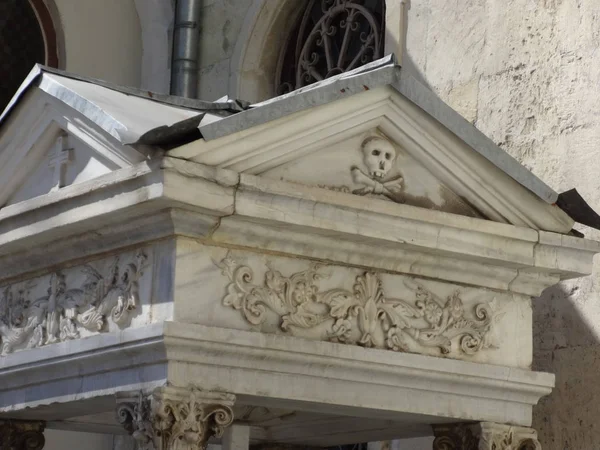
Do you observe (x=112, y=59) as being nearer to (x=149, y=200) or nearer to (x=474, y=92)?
(x=474, y=92)

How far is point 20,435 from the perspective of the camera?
15.3 feet

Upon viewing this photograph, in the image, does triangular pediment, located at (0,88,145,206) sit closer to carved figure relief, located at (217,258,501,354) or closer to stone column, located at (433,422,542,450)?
carved figure relief, located at (217,258,501,354)

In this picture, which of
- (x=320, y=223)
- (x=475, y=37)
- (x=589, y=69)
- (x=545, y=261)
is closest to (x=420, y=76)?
(x=475, y=37)

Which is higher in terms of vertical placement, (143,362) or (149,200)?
(149,200)

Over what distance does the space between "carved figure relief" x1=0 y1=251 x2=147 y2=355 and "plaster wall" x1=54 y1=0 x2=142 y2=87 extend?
3.30m

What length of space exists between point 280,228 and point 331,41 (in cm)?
313

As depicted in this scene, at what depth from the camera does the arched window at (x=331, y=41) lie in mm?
6664

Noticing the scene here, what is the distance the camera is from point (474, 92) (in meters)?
5.64

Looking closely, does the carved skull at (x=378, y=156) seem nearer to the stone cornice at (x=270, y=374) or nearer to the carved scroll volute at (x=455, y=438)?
the stone cornice at (x=270, y=374)

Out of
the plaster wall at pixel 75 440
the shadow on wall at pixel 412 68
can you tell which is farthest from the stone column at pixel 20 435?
the plaster wall at pixel 75 440

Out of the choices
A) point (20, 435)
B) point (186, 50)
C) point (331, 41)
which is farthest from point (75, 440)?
point (20, 435)

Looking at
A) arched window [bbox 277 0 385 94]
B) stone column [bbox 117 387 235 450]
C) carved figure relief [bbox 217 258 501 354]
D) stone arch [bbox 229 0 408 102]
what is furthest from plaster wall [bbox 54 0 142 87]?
stone column [bbox 117 387 235 450]

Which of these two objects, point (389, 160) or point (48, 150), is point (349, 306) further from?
point (48, 150)

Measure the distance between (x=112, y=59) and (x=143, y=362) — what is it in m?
4.18
